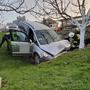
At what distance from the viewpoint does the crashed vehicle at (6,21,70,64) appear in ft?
42.0

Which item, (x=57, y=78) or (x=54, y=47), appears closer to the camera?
(x=57, y=78)

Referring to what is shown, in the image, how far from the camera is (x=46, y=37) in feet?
45.7

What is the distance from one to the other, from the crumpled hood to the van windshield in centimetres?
35

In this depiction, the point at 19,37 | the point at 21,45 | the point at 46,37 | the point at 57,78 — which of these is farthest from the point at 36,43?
the point at 57,78

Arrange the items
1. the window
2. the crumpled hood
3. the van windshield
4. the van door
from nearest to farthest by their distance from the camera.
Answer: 1. the crumpled hood
2. the van windshield
3. the van door
4. the window

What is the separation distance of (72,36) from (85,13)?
5.64 ft

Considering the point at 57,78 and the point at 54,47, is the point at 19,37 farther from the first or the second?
the point at 57,78

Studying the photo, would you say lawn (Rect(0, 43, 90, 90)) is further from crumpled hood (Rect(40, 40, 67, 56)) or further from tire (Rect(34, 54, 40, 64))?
tire (Rect(34, 54, 40, 64))

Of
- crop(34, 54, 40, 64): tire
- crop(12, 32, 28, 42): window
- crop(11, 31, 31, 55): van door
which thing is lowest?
crop(34, 54, 40, 64): tire

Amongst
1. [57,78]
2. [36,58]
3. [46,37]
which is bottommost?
[36,58]

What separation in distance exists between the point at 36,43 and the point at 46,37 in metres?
0.72

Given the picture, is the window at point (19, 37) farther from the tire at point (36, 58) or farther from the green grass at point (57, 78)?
the green grass at point (57, 78)

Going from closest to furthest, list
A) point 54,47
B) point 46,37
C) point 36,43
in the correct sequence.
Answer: point 54,47
point 36,43
point 46,37

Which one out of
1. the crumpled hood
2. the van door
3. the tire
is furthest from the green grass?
the van door
